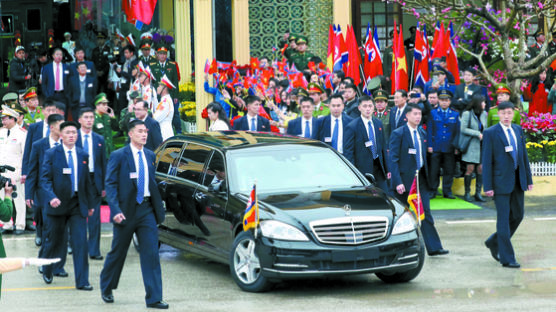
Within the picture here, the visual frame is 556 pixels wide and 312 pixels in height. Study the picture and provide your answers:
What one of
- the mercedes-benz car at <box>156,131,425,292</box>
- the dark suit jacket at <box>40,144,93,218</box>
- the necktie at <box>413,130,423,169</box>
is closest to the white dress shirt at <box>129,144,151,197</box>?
the mercedes-benz car at <box>156,131,425,292</box>

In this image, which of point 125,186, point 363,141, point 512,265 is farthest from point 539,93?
point 125,186

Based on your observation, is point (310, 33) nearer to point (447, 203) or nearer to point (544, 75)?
point (544, 75)

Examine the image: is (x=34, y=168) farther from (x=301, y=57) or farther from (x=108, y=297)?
(x=301, y=57)

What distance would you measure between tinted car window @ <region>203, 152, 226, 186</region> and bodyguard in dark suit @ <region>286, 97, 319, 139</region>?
3.27 m

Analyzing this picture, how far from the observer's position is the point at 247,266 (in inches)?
425

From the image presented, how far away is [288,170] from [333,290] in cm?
153

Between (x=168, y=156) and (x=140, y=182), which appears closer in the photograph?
(x=140, y=182)

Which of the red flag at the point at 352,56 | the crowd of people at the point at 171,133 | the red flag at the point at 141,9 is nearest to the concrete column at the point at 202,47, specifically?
the crowd of people at the point at 171,133

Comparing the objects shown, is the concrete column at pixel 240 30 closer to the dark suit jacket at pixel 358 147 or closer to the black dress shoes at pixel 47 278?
the dark suit jacket at pixel 358 147

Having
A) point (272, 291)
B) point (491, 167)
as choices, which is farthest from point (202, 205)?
point (491, 167)

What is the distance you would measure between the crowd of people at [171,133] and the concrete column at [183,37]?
77 cm

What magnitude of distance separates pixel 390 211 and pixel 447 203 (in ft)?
22.7

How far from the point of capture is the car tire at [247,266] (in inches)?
419

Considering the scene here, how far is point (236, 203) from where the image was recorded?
36.6 ft
